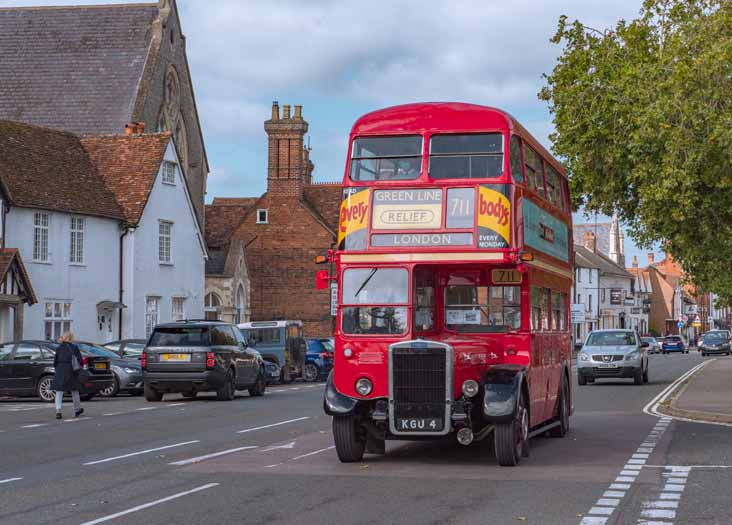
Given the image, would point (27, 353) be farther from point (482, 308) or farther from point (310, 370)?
point (482, 308)

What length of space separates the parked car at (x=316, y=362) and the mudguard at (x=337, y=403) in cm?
3059

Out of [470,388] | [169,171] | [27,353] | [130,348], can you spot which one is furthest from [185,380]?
[169,171]

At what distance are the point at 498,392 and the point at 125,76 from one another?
142ft

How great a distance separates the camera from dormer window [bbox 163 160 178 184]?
4812 centimetres

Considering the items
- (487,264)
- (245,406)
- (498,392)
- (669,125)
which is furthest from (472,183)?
(245,406)

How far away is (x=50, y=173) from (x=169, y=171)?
6858mm

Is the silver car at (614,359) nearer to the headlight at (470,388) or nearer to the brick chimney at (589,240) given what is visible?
the headlight at (470,388)

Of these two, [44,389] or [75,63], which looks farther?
[75,63]

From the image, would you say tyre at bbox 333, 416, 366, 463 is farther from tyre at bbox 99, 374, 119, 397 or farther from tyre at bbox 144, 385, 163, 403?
tyre at bbox 99, 374, 119, 397

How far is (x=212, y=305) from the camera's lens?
5812cm

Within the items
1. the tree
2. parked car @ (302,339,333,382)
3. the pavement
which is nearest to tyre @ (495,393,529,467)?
the pavement

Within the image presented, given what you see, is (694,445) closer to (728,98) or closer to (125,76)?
(728,98)

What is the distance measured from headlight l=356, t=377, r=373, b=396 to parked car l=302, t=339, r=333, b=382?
3071cm

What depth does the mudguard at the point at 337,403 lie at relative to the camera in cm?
1433
